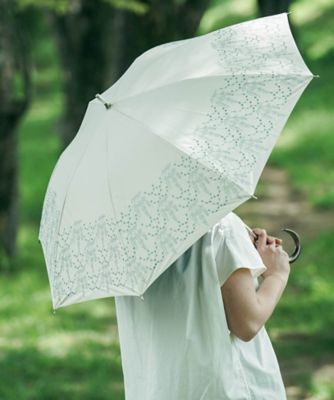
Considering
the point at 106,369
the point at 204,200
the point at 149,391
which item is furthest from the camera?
the point at 106,369

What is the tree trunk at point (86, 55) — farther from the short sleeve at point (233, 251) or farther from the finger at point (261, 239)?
the short sleeve at point (233, 251)

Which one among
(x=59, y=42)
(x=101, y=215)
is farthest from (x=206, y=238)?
(x=59, y=42)

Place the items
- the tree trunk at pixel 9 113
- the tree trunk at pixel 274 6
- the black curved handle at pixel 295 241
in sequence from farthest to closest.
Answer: the tree trunk at pixel 9 113 < the tree trunk at pixel 274 6 < the black curved handle at pixel 295 241

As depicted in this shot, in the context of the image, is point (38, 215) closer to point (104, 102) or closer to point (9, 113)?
point (9, 113)

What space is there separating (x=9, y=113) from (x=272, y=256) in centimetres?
655

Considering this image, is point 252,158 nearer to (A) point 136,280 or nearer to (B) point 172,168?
(B) point 172,168

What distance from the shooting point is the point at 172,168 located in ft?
9.29

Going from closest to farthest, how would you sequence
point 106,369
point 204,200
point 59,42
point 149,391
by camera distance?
point 204,200
point 149,391
point 106,369
point 59,42

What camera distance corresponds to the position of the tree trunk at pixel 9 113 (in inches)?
358

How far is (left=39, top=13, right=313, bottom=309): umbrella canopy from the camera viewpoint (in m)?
2.78

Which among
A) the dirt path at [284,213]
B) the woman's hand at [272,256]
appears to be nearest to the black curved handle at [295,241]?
the woman's hand at [272,256]

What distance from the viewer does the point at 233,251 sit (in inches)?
110

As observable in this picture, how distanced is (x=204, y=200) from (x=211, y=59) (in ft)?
1.65

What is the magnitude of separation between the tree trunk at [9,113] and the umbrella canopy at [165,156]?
233 inches
